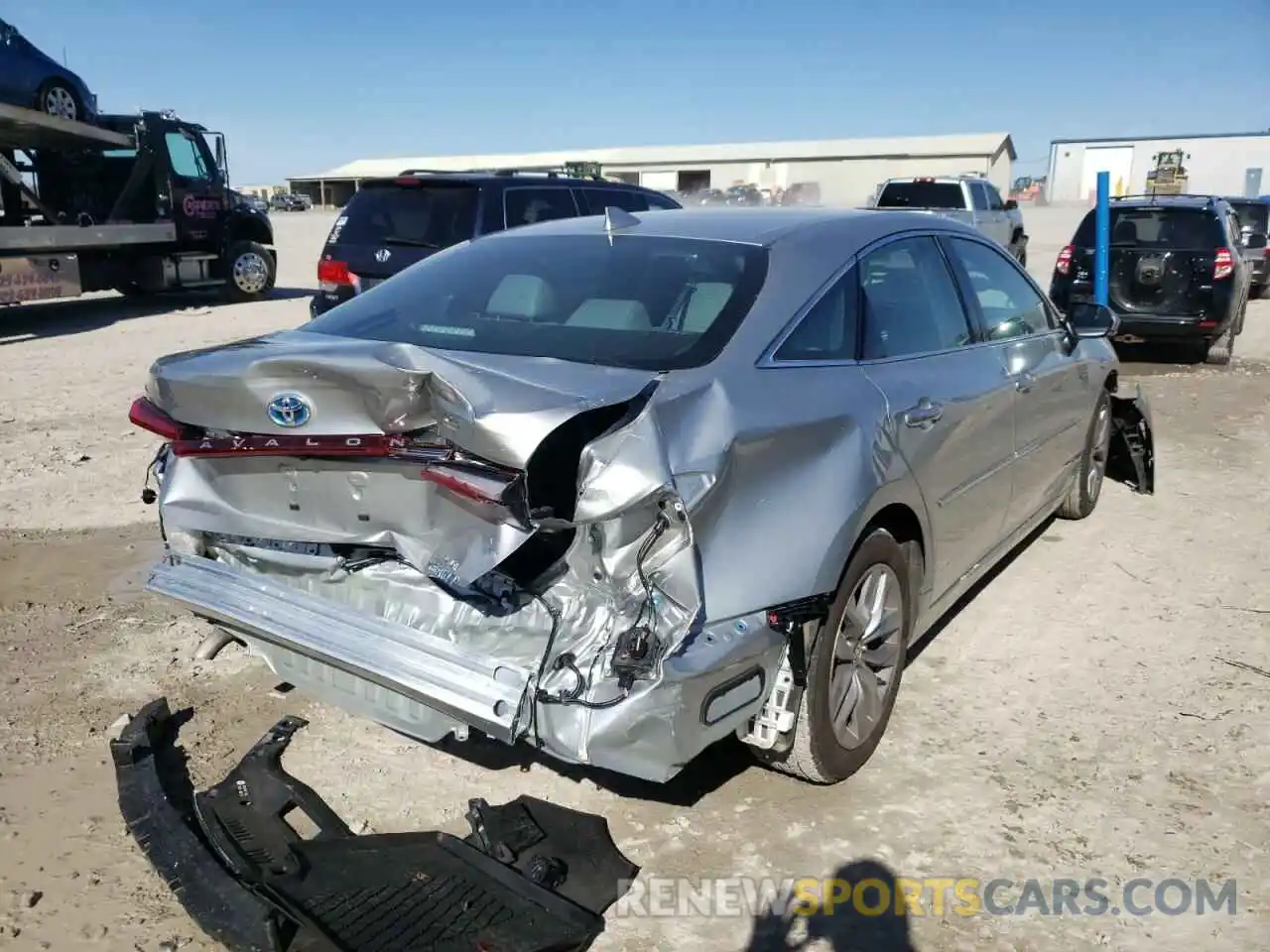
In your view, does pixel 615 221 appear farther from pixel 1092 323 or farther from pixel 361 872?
pixel 1092 323

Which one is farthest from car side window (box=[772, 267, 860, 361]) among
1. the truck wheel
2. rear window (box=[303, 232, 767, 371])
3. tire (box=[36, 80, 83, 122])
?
the truck wheel

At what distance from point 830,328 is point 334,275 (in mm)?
6316

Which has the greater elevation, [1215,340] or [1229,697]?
[1215,340]

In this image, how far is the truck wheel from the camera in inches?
653

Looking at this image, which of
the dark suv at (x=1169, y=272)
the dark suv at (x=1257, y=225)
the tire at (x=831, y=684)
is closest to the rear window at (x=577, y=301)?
the tire at (x=831, y=684)

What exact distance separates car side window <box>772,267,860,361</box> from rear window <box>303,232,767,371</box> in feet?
0.57

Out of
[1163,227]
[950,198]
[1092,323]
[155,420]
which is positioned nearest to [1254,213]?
[950,198]

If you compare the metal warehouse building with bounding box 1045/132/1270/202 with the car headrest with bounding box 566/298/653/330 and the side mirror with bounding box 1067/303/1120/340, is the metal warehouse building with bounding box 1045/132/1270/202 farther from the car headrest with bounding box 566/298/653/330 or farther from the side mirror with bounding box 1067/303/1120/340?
the car headrest with bounding box 566/298/653/330

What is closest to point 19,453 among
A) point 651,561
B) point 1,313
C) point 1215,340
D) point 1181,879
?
point 651,561

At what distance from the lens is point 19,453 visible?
22.6 ft

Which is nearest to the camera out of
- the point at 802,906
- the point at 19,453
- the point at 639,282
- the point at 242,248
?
the point at 802,906

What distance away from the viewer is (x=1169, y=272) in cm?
1053

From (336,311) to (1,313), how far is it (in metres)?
14.1

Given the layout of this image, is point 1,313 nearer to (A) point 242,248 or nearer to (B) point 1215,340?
(A) point 242,248
